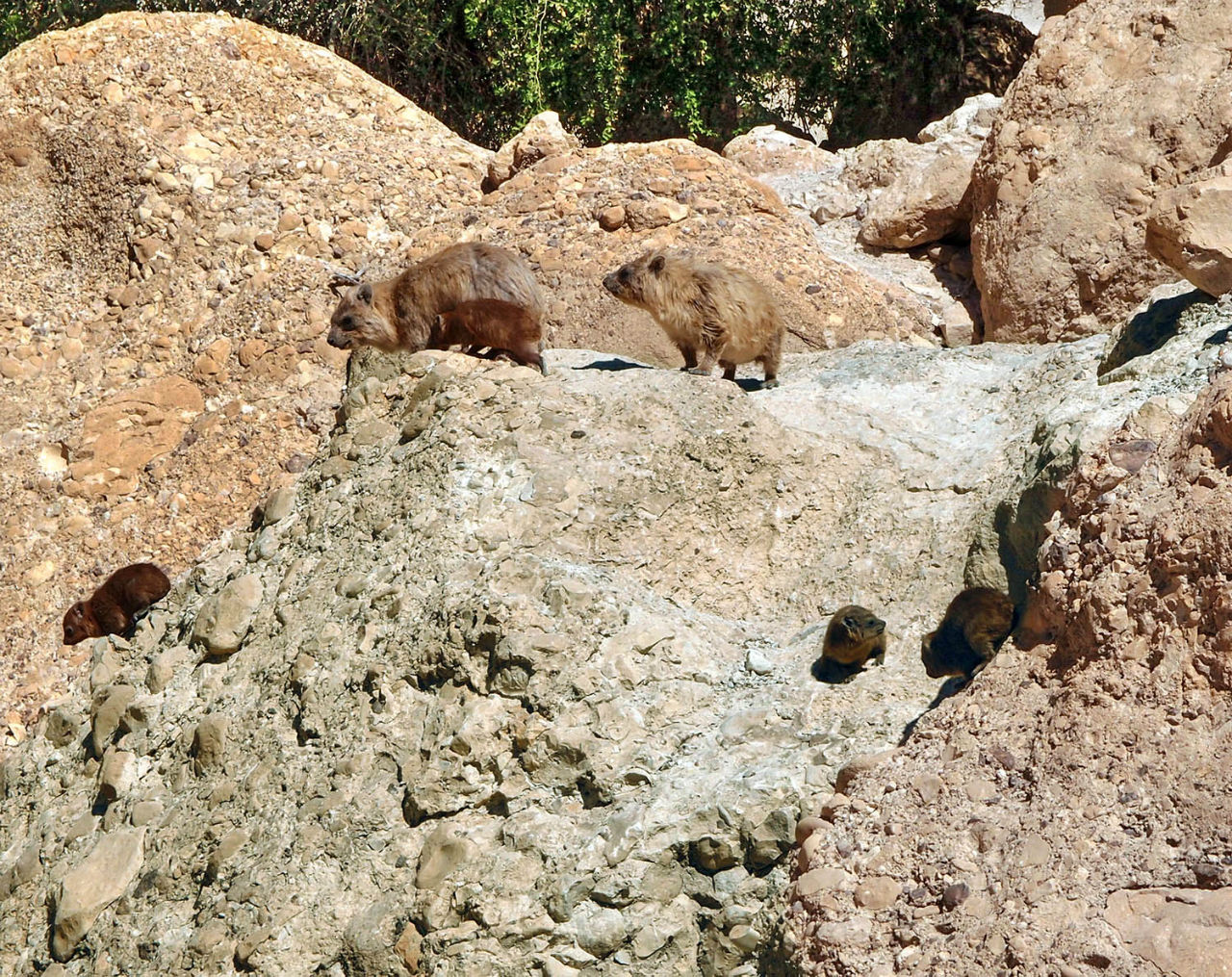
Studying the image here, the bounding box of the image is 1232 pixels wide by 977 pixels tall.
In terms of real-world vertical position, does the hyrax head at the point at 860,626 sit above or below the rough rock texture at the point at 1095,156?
below

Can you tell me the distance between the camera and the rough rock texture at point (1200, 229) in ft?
20.3

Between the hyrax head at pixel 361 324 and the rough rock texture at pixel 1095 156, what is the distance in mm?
3923

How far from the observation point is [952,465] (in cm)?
691

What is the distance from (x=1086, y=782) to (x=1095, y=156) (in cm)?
582

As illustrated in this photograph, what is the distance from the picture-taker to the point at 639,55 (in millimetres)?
15195

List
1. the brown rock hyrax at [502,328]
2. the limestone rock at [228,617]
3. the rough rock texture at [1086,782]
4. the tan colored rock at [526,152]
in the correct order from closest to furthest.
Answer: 1. the rough rock texture at [1086,782]
2. the limestone rock at [228,617]
3. the brown rock hyrax at [502,328]
4. the tan colored rock at [526,152]

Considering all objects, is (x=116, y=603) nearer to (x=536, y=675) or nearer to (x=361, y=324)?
(x=361, y=324)

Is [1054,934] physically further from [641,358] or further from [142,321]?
[142,321]

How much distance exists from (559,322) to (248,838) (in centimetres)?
486

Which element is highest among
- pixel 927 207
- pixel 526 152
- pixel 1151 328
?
pixel 1151 328

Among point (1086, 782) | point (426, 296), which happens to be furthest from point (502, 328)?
point (1086, 782)

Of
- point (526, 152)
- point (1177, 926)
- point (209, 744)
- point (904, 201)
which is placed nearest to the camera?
point (1177, 926)

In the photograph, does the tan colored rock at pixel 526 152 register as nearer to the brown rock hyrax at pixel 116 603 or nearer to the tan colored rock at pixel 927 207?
the tan colored rock at pixel 927 207

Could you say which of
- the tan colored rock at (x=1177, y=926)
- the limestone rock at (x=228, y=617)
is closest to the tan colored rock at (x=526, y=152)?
the limestone rock at (x=228, y=617)
